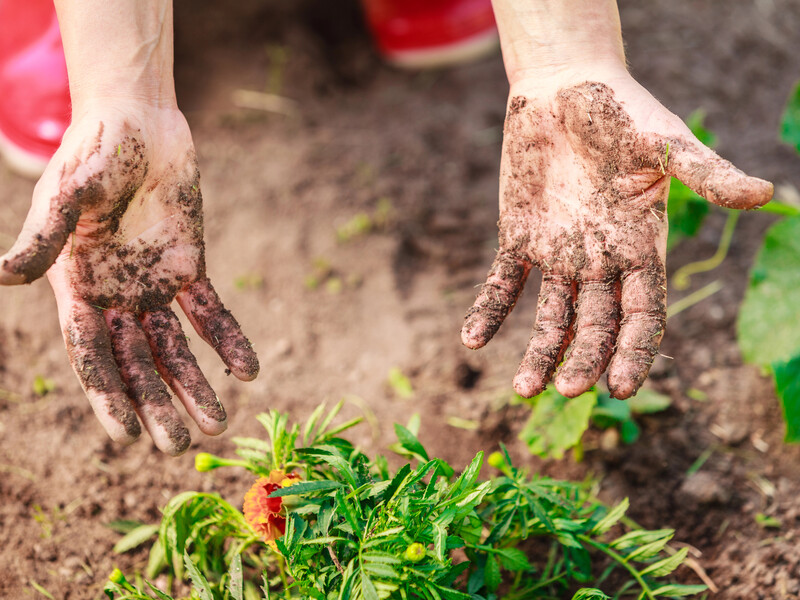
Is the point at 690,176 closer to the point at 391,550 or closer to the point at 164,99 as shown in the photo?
the point at 391,550

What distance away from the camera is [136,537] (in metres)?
1.42

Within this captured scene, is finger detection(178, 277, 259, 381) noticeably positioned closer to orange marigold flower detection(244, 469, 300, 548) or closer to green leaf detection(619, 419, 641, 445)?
orange marigold flower detection(244, 469, 300, 548)

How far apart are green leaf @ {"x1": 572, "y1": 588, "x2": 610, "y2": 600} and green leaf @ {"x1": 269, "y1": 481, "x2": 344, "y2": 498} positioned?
1.52 ft

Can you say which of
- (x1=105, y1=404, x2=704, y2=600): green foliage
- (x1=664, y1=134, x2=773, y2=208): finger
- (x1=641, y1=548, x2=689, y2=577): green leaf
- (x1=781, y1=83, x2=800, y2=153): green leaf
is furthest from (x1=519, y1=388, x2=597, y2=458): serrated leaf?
(x1=781, y1=83, x2=800, y2=153): green leaf

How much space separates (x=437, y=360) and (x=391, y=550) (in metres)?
1.00

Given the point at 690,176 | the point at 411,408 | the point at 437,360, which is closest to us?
the point at 690,176

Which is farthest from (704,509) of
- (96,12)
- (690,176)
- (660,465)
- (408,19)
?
(408,19)

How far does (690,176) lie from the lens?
4.00ft

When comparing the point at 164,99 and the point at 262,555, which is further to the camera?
the point at 164,99

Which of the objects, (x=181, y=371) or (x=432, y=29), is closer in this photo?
(x=181, y=371)

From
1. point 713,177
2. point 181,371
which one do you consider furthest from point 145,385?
point 713,177

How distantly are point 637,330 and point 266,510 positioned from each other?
2.59 feet

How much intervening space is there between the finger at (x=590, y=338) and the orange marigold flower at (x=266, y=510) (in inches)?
21.9

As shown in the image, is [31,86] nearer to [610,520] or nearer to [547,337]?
[547,337]
